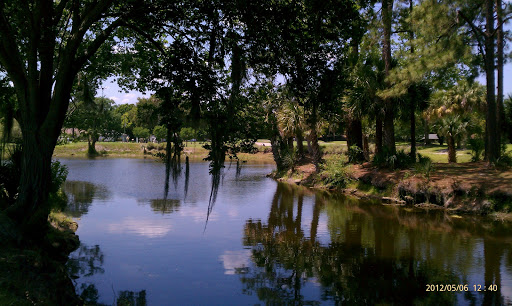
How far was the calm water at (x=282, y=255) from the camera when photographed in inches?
322

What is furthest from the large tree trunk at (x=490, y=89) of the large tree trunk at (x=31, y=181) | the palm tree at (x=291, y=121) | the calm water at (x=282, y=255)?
the large tree trunk at (x=31, y=181)

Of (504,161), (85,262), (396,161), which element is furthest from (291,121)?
(85,262)

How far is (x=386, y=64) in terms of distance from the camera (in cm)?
2291

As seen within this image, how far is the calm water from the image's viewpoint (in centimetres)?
818

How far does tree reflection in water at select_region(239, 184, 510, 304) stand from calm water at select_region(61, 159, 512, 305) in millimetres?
29

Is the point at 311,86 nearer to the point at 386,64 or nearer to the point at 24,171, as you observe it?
the point at 24,171

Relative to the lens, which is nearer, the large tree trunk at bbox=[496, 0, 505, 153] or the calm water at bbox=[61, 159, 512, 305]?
the calm water at bbox=[61, 159, 512, 305]

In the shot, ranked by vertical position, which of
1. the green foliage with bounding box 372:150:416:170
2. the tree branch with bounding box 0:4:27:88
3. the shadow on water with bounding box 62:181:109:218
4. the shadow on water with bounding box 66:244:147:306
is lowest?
the shadow on water with bounding box 66:244:147:306

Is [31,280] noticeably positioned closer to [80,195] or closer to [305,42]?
[305,42]

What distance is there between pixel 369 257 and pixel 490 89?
13.5 m

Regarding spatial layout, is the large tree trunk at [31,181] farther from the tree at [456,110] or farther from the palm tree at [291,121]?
the tree at [456,110]

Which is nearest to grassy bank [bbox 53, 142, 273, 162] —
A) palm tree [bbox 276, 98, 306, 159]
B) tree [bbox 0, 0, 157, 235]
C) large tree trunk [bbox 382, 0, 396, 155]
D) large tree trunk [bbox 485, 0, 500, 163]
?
palm tree [bbox 276, 98, 306, 159]

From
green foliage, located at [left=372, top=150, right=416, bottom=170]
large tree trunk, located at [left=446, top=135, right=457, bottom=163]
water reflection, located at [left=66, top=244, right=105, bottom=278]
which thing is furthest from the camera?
large tree trunk, located at [left=446, top=135, right=457, bottom=163]

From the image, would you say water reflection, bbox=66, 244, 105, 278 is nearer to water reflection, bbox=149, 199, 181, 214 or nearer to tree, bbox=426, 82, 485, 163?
water reflection, bbox=149, 199, 181, 214
